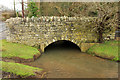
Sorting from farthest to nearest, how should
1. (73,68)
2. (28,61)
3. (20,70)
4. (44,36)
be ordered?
(44,36), (28,61), (73,68), (20,70)

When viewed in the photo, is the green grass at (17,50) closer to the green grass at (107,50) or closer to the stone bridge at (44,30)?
the stone bridge at (44,30)

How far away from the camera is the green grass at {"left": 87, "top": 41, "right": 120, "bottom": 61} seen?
11406mm

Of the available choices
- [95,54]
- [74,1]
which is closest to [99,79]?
[95,54]

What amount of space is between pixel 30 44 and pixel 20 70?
222 inches

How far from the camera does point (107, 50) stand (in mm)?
12000

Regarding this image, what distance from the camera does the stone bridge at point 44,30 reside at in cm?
1258

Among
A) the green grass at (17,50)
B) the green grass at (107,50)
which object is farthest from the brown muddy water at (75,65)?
the green grass at (17,50)

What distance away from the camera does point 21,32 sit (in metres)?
13.0

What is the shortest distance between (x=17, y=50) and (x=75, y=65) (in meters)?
5.45

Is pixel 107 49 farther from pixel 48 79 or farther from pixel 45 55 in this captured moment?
pixel 48 79

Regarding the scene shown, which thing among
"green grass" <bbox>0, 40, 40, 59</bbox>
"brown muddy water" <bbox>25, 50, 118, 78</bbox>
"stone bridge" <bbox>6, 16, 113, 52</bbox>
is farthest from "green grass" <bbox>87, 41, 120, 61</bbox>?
"green grass" <bbox>0, 40, 40, 59</bbox>

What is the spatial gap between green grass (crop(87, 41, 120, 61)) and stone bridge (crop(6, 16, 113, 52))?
1135 millimetres

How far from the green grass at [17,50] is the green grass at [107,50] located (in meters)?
5.65

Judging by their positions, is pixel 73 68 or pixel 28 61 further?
pixel 28 61
